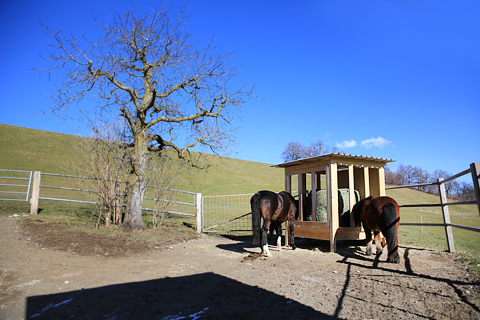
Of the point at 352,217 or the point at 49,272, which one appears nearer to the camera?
the point at 49,272

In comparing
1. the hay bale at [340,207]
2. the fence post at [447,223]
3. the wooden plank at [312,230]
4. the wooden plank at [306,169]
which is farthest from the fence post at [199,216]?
the fence post at [447,223]

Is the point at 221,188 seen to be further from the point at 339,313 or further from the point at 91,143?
the point at 339,313

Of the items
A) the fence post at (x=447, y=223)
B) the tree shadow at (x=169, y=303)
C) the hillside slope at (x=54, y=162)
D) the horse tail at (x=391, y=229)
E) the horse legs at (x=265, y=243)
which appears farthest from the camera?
the hillside slope at (x=54, y=162)

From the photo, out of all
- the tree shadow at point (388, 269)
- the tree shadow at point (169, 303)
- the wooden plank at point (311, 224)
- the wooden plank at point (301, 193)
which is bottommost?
the tree shadow at point (169, 303)

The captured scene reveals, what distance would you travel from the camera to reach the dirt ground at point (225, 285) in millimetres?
3293

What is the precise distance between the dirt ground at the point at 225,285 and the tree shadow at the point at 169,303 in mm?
12

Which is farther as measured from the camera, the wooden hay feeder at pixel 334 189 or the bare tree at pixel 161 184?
the bare tree at pixel 161 184

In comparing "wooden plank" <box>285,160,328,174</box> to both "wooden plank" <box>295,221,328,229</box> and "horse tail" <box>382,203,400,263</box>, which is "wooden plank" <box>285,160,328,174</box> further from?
"horse tail" <box>382,203,400,263</box>

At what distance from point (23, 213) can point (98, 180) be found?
3.57m

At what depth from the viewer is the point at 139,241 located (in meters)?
7.83

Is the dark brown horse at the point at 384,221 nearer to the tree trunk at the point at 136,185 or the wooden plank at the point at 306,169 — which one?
the wooden plank at the point at 306,169

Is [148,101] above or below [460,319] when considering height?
above

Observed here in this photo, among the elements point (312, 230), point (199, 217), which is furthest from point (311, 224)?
point (199, 217)

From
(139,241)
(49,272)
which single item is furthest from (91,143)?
(49,272)
